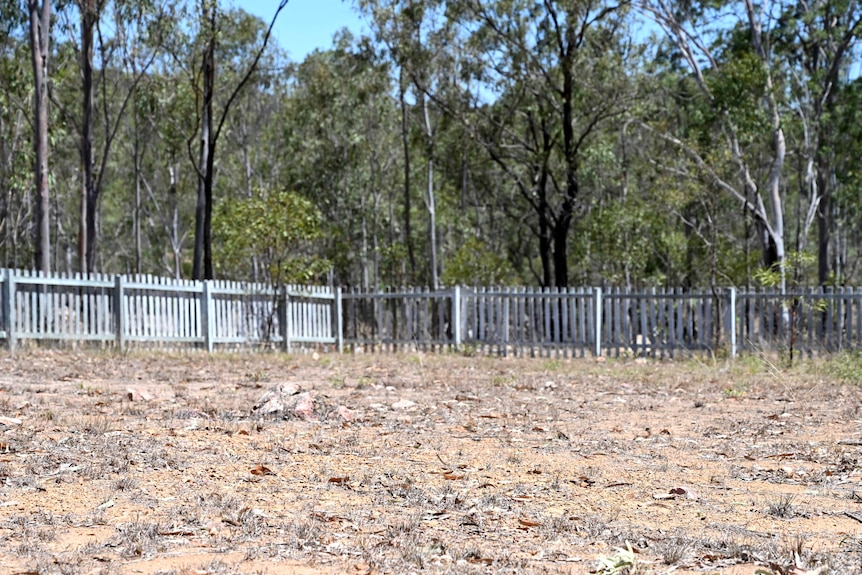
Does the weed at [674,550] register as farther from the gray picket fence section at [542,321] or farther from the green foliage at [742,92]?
the green foliage at [742,92]

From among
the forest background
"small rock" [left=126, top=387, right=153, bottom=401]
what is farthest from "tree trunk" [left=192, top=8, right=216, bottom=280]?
"small rock" [left=126, top=387, right=153, bottom=401]

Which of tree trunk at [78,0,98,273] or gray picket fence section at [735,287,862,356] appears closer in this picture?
gray picket fence section at [735,287,862,356]

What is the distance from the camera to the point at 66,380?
1179 centimetres

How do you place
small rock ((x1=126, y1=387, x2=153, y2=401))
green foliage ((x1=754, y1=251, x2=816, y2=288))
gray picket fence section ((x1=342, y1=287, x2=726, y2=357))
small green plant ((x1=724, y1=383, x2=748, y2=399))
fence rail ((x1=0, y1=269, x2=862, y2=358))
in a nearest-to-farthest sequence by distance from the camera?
small rock ((x1=126, y1=387, x2=153, y2=401))
small green plant ((x1=724, y1=383, x2=748, y2=399))
green foliage ((x1=754, y1=251, x2=816, y2=288))
fence rail ((x1=0, y1=269, x2=862, y2=358))
gray picket fence section ((x1=342, y1=287, x2=726, y2=357))

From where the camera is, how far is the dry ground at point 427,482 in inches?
176

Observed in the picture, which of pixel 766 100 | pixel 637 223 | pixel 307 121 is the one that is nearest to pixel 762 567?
pixel 766 100

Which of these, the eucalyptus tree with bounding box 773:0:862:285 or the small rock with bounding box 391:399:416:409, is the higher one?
the eucalyptus tree with bounding box 773:0:862:285

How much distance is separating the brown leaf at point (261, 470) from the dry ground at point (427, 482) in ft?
0.06

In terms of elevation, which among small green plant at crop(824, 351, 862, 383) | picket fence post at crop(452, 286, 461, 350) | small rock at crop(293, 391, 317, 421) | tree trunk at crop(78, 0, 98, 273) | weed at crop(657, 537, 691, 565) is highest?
tree trunk at crop(78, 0, 98, 273)

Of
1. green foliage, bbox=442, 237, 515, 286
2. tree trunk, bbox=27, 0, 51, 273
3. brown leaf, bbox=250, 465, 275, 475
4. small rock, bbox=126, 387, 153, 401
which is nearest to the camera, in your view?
brown leaf, bbox=250, 465, 275, 475

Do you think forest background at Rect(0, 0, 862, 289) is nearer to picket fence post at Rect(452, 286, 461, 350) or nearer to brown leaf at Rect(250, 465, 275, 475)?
picket fence post at Rect(452, 286, 461, 350)

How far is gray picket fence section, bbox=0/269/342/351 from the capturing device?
17016 mm

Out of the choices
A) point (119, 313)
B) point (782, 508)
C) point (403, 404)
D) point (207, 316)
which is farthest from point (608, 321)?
point (782, 508)

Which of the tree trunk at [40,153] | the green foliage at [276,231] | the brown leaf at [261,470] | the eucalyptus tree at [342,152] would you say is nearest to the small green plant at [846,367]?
the brown leaf at [261,470]
